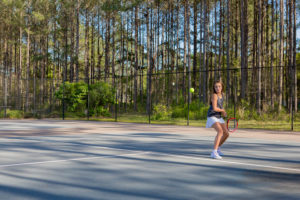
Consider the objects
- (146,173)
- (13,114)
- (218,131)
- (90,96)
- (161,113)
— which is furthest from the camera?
(13,114)

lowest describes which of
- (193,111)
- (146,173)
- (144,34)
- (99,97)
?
(146,173)

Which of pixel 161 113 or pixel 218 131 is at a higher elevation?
pixel 218 131

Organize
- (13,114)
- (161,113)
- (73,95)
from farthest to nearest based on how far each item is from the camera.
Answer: (13,114), (73,95), (161,113)

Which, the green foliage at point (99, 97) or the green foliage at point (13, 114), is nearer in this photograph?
the green foliage at point (99, 97)

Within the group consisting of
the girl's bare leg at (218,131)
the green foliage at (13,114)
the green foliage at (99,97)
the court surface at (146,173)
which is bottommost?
the court surface at (146,173)

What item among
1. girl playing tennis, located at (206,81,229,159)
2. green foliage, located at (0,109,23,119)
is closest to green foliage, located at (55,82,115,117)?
green foliage, located at (0,109,23,119)

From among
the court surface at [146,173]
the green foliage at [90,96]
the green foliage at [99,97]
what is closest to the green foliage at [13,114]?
the green foliage at [90,96]

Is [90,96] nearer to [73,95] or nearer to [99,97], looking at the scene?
[99,97]

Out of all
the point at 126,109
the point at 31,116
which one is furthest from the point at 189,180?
the point at 126,109

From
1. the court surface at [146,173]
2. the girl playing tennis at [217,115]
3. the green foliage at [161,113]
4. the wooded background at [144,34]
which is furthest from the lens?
the wooded background at [144,34]

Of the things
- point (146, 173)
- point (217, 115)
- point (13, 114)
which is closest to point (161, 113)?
point (13, 114)

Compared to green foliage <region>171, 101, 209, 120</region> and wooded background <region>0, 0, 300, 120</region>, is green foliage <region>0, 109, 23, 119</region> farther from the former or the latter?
green foliage <region>171, 101, 209, 120</region>

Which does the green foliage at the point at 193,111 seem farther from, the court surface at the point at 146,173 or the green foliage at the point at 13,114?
the court surface at the point at 146,173

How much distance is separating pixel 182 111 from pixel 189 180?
16.1m
